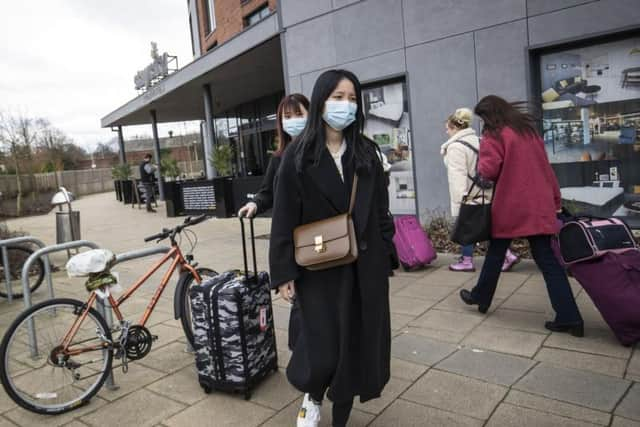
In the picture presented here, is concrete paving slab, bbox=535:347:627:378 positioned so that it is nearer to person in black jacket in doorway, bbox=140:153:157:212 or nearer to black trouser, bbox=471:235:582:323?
black trouser, bbox=471:235:582:323

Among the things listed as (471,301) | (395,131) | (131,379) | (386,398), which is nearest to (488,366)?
(386,398)

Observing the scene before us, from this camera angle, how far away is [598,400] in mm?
2910

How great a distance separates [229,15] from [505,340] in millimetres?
19754

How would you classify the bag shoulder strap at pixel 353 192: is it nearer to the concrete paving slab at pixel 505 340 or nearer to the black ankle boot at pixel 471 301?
the concrete paving slab at pixel 505 340

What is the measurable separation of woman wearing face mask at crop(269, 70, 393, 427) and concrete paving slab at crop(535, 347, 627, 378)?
1595mm

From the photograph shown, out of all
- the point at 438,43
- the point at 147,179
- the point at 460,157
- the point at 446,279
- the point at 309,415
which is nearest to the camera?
the point at 309,415

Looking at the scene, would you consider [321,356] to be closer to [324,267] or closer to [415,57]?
[324,267]

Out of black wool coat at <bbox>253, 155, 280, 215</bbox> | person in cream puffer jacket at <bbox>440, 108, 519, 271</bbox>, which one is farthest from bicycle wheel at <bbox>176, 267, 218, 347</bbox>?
person in cream puffer jacket at <bbox>440, 108, 519, 271</bbox>

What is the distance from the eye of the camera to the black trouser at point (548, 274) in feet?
12.6

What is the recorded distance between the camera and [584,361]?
3441mm

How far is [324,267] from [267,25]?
9.40m

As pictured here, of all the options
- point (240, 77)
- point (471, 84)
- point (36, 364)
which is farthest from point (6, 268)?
point (240, 77)

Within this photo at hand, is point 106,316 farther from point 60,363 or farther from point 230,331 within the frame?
point 230,331

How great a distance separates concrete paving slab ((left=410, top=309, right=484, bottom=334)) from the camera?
4.27 metres
